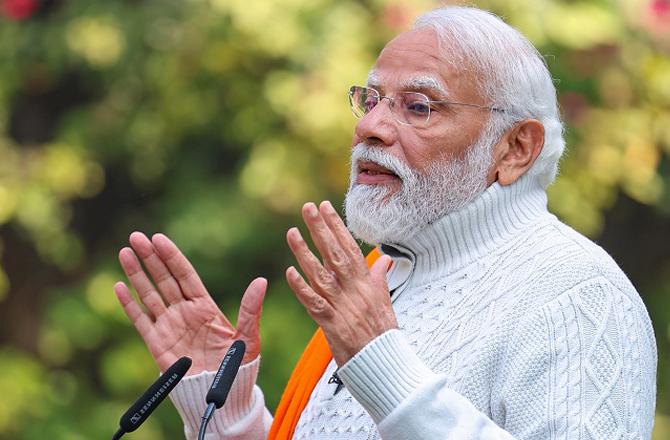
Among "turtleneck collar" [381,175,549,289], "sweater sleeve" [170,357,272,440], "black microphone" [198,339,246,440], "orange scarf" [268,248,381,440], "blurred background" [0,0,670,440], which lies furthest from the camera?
"blurred background" [0,0,670,440]

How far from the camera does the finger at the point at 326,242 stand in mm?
2391

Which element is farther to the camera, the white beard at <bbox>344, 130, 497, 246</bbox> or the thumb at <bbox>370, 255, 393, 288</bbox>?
the white beard at <bbox>344, 130, 497, 246</bbox>

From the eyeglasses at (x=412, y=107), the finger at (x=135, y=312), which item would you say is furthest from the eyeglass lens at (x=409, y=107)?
the finger at (x=135, y=312)

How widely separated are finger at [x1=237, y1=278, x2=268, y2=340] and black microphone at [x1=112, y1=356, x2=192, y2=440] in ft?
1.30

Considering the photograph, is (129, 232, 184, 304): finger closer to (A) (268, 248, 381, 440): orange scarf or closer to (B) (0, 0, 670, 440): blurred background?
(A) (268, 248, 381, 440): orange scarf

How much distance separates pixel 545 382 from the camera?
2445 mm

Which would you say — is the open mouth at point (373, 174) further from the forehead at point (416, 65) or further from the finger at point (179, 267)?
the finger at point (179, 267)

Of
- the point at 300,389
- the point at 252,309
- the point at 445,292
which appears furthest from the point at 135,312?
the point at 445,292

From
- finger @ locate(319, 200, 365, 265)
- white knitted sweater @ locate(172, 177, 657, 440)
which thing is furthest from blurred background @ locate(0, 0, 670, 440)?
finger @ locate(319, 200, 365, 265)

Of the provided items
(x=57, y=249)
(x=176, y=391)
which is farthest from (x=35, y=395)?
(x=176, y=391)

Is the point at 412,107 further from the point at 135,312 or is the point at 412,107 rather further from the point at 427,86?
the point at 135,312

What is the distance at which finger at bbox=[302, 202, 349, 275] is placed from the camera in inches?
94.1

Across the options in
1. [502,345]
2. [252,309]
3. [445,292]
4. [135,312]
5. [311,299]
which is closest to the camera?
[311,299]

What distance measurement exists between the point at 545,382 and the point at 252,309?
82cm
